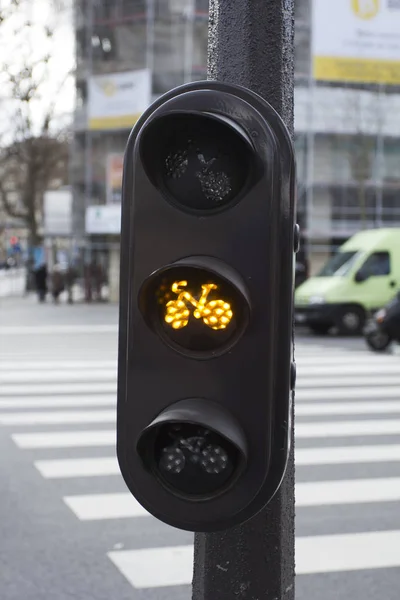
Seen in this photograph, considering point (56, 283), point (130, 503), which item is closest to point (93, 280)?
point (56, 283)

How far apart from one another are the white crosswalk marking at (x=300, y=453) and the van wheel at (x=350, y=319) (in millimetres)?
7876

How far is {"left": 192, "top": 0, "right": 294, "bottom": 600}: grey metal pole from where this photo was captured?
94.7 inches

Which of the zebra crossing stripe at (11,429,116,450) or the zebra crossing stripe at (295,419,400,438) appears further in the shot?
the zebra crossing stripe at (295,419,400,438)

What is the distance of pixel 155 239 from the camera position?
2.06 metres

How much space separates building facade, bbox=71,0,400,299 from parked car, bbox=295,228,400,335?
39.2 ft

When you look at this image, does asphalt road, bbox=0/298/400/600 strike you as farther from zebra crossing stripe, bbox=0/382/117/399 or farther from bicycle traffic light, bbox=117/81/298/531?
bicycle traffic light, bbox=117/81/298/531

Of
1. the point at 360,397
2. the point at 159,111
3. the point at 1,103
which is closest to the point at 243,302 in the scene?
the point at 159,111

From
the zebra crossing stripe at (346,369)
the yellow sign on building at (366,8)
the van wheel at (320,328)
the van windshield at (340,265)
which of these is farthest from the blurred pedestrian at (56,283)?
the zebra crossing stripe at (346,369)

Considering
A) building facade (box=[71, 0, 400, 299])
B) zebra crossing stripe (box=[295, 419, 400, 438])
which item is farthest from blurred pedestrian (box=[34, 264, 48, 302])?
zebra crossing stripe (box=[295, 419, 400, 438])

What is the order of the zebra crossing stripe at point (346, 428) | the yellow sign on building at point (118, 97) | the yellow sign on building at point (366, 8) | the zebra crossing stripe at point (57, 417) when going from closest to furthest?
the zebra crossing stripe at point (346, 428)
the zebra crossing stripe at point (57, 417)
the yellow sign on building at point (366, 8)
the yellow sign on building at point (118, 97)

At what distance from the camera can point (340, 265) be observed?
2327cm

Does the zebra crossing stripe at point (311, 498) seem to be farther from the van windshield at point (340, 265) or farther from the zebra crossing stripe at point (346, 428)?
the van windshield at point (340, 265)

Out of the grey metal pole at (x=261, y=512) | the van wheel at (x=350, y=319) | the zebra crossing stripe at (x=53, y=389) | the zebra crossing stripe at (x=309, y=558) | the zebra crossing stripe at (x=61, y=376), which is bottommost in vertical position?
the van wheel at (x=350, y=319)

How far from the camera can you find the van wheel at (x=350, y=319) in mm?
22734
